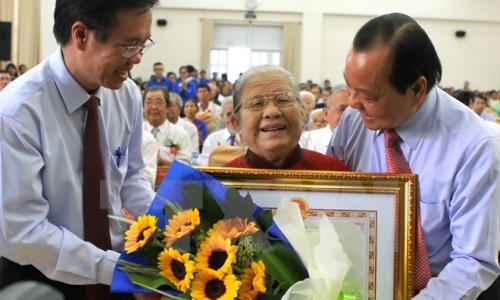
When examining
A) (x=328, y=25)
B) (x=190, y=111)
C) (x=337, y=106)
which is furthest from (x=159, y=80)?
(x=337, y=106)

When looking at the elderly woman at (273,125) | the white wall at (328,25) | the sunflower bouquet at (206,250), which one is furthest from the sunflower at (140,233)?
the white wall at (328,25)

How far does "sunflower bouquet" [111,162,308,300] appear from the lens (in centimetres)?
124

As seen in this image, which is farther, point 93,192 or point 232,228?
point 93,192

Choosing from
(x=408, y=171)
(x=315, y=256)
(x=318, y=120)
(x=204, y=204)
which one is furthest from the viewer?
(x=318, y=120)

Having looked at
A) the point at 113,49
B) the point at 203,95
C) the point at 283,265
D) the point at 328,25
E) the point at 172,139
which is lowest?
the point at 172,139

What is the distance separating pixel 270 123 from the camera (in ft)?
5.86

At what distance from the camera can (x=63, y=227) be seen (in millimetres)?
1740

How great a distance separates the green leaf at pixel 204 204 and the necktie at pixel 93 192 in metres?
0.52

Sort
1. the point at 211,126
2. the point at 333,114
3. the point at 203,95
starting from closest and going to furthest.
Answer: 1. the point at 333,114
2. the point at 211,126
3. the point at 203,95

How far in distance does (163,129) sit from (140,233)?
16.1 feet

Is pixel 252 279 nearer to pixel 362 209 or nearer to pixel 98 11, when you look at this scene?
pixel 362 209

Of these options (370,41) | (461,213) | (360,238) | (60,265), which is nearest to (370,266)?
(360,238)

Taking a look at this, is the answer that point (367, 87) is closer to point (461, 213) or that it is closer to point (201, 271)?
point (461, 213)

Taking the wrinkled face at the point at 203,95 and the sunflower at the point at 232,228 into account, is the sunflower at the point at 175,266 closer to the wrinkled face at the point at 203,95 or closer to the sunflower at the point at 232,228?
the sunflower at the point at 232,228
